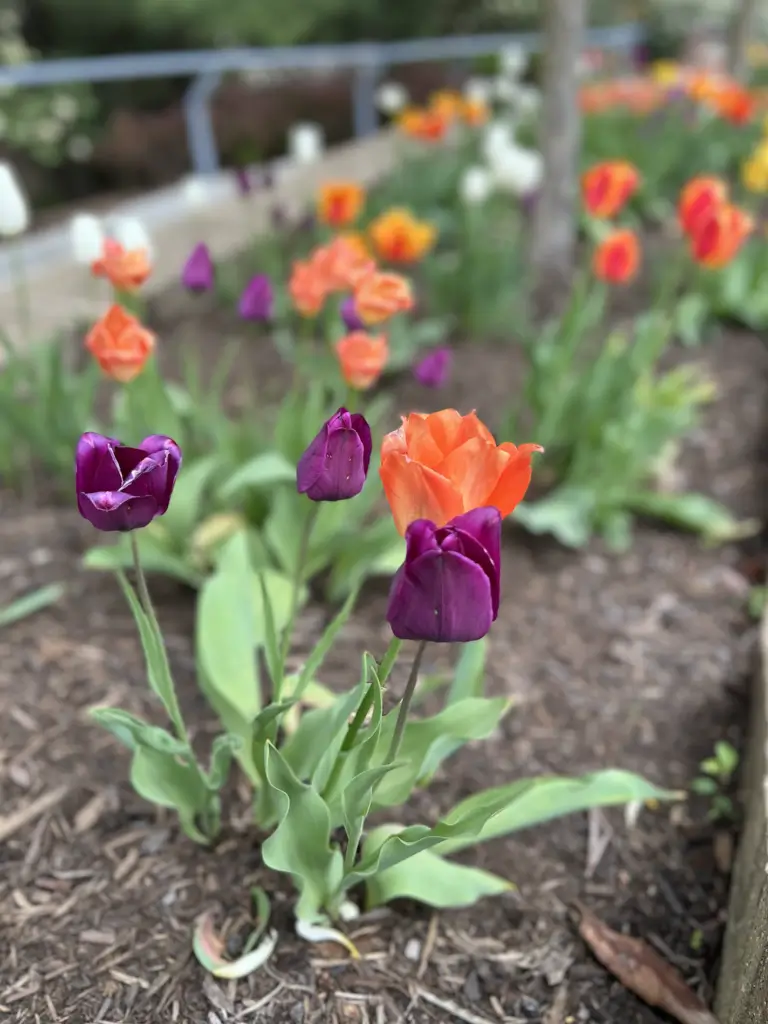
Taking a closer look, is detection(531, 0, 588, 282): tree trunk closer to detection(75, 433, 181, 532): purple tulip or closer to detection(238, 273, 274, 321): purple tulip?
detection(238, 273, 274, 321): purple tulip

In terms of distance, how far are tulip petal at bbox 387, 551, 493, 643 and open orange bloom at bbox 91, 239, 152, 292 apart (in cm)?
114

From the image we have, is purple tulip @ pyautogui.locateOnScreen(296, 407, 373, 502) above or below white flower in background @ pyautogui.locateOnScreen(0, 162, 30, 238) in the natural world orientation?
below

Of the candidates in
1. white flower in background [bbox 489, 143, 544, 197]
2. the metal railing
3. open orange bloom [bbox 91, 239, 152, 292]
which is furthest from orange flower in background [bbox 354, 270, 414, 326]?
the metal railing

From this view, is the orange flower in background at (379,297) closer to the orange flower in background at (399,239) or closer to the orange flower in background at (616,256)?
the orange flower in background at (616,256)

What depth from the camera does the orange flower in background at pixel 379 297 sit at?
5.38 ft

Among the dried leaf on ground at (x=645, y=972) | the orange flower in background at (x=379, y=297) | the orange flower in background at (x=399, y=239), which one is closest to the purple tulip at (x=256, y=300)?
the orange flower in background at (x=379, y=297)

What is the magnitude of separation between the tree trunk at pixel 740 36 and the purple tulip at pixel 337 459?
8735 millimetres

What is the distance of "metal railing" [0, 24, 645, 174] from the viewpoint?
4484 mm

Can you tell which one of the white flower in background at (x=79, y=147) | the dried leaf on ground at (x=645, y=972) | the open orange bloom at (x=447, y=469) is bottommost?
the dried leaf on ground at (x=645, y=972)

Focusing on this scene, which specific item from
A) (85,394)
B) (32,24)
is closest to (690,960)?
(85,394)

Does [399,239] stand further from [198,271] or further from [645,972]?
[645,972]

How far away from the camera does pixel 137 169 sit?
276 inches

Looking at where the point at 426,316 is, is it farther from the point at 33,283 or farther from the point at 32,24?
the point at 32,24

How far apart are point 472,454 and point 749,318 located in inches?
146
